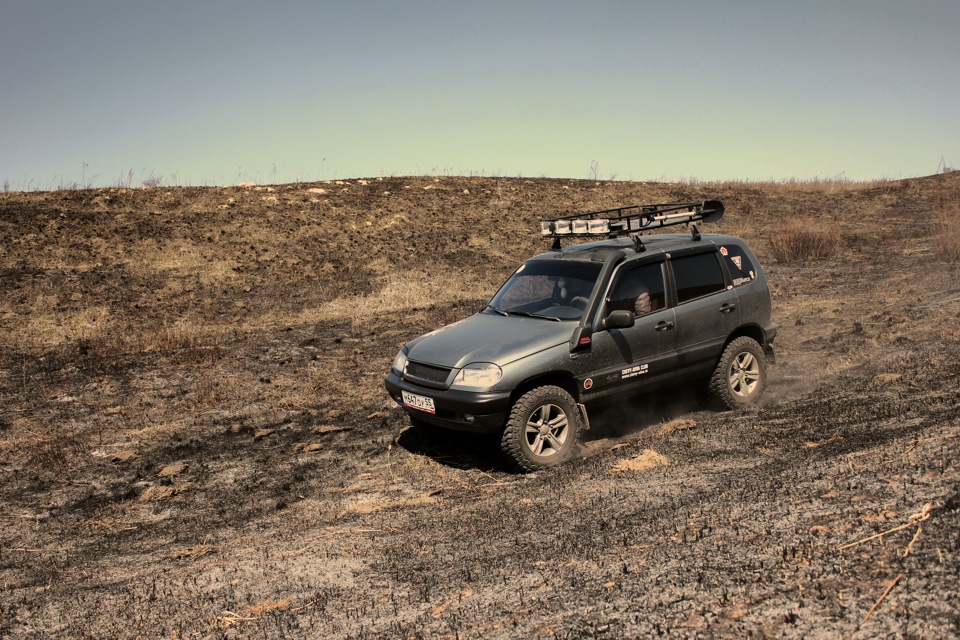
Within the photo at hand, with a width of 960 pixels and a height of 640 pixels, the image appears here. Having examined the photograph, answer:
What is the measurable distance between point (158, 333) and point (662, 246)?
10.5 metres

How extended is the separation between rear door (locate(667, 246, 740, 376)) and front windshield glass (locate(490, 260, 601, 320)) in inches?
40.5

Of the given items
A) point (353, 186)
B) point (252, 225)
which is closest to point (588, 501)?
point (252, 225)

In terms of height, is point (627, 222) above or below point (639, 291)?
above

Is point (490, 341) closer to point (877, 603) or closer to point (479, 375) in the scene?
point (479, 375)

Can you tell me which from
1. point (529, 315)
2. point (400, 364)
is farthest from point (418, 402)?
point (529, 315)

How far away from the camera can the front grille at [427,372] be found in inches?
264

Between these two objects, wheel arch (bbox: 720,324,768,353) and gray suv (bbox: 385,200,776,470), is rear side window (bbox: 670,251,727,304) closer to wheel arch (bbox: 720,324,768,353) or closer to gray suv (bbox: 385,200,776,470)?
gray suv (bbox: 385,200,776,470)

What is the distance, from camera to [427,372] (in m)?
6.88

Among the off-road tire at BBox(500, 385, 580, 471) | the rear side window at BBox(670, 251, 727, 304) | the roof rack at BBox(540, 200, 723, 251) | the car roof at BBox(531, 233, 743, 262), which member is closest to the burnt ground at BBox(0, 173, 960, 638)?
the off-road tire at BBox(500, 385, 580, 471)

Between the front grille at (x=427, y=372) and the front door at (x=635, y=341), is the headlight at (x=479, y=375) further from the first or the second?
the front door at (x=635, y=341)

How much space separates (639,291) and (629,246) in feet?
2.00

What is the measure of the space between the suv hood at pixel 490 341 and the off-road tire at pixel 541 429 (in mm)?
428

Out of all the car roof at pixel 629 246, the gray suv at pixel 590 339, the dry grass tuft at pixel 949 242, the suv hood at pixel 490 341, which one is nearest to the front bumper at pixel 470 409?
the gray suv at pixel 590 339

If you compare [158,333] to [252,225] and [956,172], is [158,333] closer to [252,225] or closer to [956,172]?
[252,225]
